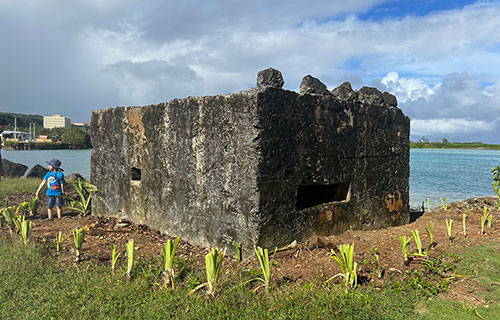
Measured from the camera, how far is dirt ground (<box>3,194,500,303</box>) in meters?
3.22

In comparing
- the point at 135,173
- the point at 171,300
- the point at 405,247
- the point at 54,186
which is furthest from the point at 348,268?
the point at 54,186

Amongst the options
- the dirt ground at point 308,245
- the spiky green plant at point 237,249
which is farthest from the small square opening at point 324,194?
the spiky green plant at point 237,249

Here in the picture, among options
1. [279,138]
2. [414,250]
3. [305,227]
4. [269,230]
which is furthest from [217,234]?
[414,250]

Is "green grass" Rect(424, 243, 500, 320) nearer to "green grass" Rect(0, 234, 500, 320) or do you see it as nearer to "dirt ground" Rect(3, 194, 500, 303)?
"green grass" Rect(0, 234, 500, 320)

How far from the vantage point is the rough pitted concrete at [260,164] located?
11.6 feet

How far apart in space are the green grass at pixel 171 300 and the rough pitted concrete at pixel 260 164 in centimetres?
83

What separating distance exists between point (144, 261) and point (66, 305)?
0.86 m

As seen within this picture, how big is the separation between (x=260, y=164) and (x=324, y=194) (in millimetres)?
1397

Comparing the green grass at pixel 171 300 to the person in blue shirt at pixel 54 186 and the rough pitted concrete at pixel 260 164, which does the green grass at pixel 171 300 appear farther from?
the person in blue shirt at pixel 54 186

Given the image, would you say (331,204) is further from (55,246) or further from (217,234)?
(55,246)

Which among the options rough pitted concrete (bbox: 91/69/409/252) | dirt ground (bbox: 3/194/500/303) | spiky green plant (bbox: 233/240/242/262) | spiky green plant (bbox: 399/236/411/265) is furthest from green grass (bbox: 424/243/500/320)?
spiky green plant (bbox: 233/240/242/262)

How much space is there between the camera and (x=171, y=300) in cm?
279

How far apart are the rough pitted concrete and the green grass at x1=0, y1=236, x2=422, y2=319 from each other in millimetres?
831

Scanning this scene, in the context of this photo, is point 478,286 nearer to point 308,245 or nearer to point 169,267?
point 308,245
